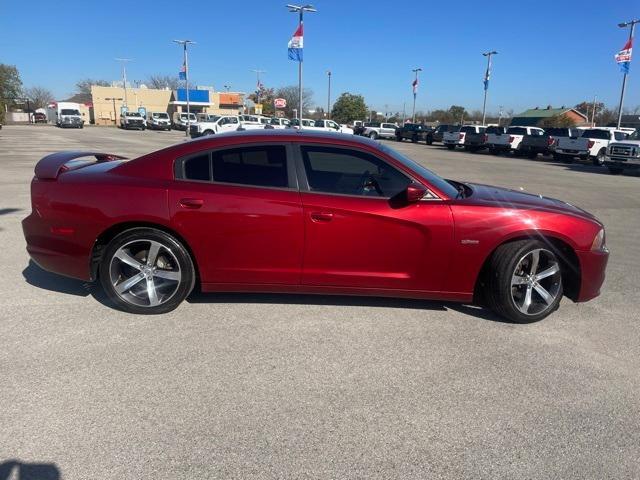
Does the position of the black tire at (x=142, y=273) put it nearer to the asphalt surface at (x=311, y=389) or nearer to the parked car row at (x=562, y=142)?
the asphalt surface at (x=311, y=389)

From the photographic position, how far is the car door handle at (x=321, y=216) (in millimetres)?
3879

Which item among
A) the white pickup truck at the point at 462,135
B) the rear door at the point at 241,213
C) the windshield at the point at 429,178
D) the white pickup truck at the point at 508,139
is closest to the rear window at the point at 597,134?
the white pickup truck at the point at 508,139

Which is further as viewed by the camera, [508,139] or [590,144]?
[508,139]

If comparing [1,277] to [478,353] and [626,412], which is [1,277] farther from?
[626,412]

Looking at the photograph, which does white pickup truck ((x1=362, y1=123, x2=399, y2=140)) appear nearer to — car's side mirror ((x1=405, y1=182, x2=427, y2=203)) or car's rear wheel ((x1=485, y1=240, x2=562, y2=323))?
car's rear wheel ((x1=485, y1=240, x2=562, y2=323))

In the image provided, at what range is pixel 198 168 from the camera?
13.3 feet

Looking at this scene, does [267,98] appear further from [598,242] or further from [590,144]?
[598,242]

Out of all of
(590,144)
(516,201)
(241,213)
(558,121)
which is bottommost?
(241,213)

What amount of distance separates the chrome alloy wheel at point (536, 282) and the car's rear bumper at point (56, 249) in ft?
11.9

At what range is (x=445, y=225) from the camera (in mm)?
3898

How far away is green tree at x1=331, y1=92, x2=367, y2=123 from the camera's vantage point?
3597 inches

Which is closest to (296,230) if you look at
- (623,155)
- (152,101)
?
(623,155)

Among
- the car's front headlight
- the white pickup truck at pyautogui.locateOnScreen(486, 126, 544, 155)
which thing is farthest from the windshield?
the white pickup truck at pyautogui.locateOnScreen(486, 126, 544, 155)

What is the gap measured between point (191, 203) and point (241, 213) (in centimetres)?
41
